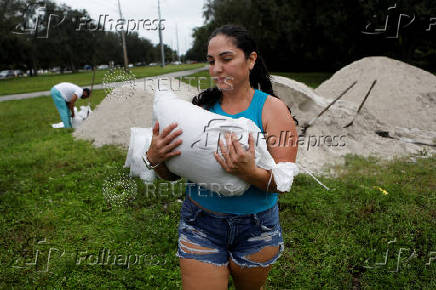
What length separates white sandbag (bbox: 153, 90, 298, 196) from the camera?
129 centimetres

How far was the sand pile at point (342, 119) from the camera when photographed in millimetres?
5934

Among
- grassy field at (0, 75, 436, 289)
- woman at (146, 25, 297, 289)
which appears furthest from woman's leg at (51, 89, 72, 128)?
woman at (146, 25, 297, 289)

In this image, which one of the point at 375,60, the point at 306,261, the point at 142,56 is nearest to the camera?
the point at 306,261

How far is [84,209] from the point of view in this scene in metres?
3.99

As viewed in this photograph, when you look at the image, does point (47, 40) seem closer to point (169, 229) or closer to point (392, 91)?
point (392, 91)

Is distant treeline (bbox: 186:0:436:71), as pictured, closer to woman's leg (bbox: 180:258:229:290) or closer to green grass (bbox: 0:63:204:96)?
green grass (bbox: 0:63:204:96)

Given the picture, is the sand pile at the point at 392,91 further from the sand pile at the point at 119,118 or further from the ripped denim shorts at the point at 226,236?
the ripped denim shorts at the point at 226,236

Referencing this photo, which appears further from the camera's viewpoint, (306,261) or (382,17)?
(382,17)

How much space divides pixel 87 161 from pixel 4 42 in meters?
40.1

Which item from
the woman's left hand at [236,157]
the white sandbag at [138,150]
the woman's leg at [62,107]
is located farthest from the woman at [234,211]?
the woman's leg at [62,107]

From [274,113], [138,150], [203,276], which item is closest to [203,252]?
[203,276]

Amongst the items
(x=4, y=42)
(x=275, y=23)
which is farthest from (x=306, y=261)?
(x=4, y=42)

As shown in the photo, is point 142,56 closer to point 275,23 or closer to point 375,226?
point 275,23

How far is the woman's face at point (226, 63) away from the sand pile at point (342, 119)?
3.11 metres
